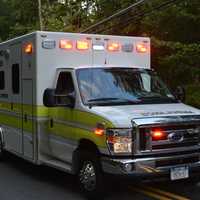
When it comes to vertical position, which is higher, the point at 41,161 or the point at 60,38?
the point at 60,38

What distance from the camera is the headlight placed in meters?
8.02

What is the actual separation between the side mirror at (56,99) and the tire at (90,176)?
3.03 feet

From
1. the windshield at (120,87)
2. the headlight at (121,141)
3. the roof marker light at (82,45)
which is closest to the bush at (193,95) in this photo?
the windshield at (120,87)

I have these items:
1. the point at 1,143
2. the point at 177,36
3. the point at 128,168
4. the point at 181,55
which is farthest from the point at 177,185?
the point at 177,36

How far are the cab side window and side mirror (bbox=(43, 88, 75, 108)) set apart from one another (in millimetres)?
247

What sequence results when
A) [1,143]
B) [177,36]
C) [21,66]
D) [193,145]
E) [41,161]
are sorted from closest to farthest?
1. [193,145]
2. [41,161]
3. [21,66]
4. [1,143]
5. [177,36]

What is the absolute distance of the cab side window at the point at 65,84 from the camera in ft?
31.2

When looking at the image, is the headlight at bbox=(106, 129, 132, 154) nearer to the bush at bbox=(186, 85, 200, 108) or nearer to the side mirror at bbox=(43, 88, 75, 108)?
the side mirror at bbox=(43, 88, 75, 108)

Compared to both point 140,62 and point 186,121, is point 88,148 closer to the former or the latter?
point 186,121

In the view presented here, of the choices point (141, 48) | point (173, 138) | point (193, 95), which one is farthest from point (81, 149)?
point (193, 95)

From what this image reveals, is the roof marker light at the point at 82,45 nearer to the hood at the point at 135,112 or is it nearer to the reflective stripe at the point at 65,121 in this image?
the reflective stripe at the point at 65,121

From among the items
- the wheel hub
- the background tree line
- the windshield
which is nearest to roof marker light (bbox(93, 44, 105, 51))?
the windshield

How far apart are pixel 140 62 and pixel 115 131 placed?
9.74 feet

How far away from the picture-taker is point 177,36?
19969mm
